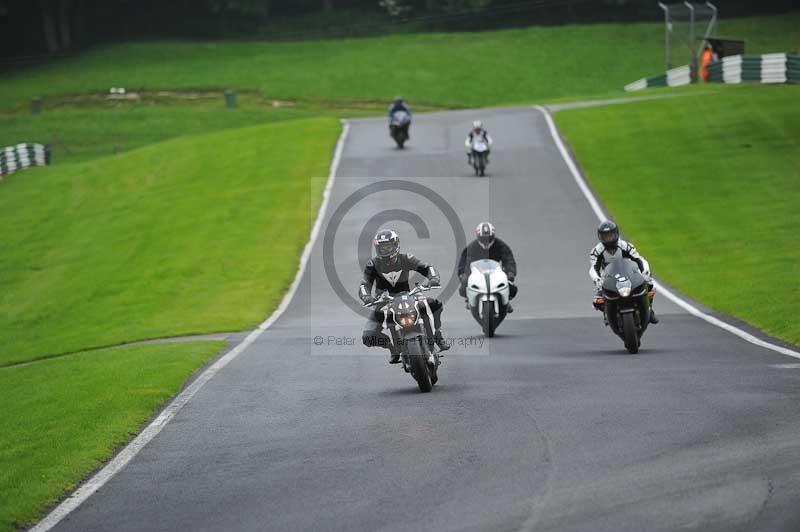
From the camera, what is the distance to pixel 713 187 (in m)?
37.2

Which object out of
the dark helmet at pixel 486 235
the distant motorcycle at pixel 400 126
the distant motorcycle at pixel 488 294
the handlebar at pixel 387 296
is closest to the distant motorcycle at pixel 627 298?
the distant motorcycle at pixel 488 294

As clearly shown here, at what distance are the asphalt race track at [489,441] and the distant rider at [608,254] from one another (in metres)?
0.95

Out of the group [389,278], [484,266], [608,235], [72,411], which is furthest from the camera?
[484,266]

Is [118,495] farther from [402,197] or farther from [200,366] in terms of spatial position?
[402,197]

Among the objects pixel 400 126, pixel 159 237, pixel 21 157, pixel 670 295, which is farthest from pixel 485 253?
pixel 21 157

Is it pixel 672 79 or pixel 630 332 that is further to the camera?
pixel 672 79

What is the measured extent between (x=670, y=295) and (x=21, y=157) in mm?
37190

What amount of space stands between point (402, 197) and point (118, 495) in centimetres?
2846

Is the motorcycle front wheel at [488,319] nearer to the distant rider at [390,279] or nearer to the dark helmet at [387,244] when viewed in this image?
the distant rider at [390,279]

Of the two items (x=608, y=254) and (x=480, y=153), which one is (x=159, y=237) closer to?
(x=480, y=153)

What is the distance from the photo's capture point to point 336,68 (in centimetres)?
7756

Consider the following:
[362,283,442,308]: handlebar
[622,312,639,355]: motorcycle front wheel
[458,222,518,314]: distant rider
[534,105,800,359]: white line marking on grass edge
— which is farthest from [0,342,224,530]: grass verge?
[534,105,800,359]: white line marking on grass edge

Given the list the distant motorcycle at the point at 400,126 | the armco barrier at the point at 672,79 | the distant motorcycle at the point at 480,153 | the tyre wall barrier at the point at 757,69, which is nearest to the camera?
the distant motorcycle at the point at 480,153

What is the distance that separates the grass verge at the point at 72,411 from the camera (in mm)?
10711
